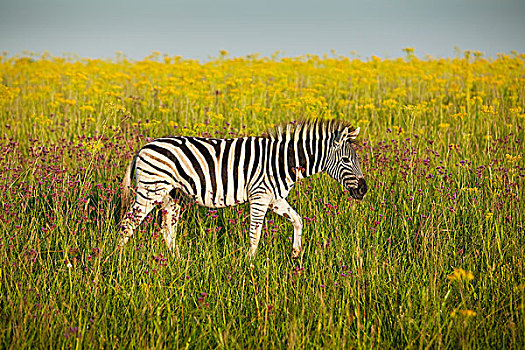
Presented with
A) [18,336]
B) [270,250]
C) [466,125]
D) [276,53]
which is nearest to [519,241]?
[270,250]

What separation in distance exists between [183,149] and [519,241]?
3896 millimetres

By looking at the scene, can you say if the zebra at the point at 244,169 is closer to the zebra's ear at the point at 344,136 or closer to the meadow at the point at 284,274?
the zebra's ear at the point at 344,136

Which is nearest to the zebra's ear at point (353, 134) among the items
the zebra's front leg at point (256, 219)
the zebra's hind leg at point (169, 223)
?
the zebra's front leg at point (256, 219)

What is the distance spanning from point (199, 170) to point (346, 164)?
5.52ft

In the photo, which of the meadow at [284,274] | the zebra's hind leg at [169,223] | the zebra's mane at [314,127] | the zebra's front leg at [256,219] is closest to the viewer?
the meadow at [284,274]

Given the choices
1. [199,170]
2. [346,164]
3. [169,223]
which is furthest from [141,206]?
[346,164]

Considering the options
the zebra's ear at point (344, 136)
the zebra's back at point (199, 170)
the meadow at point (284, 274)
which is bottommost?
the meadow at point (284, 274)

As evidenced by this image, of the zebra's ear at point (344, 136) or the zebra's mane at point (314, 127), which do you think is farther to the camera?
the zebra's mane at point (314, 127)

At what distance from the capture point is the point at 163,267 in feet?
14.1

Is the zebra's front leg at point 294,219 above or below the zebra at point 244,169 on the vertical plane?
below

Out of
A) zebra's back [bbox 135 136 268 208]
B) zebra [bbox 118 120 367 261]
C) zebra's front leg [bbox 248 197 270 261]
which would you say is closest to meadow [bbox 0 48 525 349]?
zebra's front leg [bbox 248 197 270 261]

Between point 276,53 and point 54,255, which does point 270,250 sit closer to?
point 54,255

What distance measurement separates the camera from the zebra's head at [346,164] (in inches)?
208

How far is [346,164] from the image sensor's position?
Answer: 17.3 feet
